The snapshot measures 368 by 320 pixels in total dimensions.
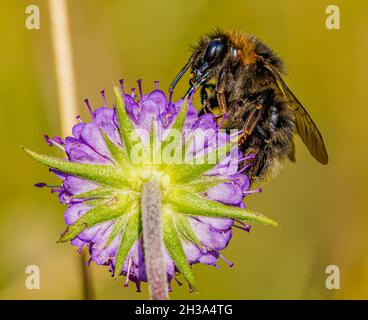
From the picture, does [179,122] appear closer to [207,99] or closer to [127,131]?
[127,131]

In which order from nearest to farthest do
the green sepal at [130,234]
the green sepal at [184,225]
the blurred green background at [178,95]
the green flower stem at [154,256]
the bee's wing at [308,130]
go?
the green flower stem at [154,256] < the green sepal at [130,234] < the green sepal at [184,225] < the bee's wing at [308,130] < the blurred green background at [178,95]

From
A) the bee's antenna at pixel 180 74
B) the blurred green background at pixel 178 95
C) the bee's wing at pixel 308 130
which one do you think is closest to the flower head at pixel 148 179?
the bee's antenna at pixel 180 74

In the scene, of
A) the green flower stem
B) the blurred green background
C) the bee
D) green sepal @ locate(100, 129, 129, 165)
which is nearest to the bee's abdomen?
the bee

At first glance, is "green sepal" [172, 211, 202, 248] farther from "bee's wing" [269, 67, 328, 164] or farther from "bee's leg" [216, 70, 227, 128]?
"bee's wing" [269, 67, 328, 164]

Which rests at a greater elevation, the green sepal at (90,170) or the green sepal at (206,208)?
the green sepal at (90,170)

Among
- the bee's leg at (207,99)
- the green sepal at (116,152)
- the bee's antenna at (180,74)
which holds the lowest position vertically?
the green sepal at (116,152)

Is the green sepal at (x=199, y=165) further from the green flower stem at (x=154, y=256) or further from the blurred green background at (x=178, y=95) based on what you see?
the blurred green background at (x=178, y=95)

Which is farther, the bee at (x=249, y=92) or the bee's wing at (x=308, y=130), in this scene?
the bee's wing at (x=308, y=130)
